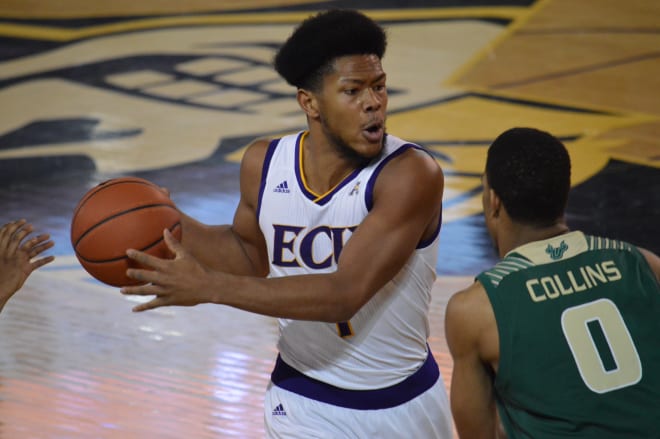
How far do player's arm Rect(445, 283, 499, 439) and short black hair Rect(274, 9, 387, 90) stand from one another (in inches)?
41.9

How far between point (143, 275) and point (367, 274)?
0.68m

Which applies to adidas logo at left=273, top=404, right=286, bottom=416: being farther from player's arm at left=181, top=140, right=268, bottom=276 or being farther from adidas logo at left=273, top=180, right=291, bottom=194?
adidas logo at left=273, top=180, right=291, bottom=194

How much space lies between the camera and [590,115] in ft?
31.2

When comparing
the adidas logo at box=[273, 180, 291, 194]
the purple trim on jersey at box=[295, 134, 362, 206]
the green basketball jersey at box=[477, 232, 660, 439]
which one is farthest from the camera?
the adidas logo at box=[273, 180, 291, 194]

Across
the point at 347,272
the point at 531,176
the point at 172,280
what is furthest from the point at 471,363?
the point at 172,280

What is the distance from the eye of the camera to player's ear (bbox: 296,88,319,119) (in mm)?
3410

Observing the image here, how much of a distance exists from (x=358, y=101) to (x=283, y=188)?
0.41m

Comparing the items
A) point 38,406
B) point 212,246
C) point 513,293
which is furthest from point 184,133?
point 513,293

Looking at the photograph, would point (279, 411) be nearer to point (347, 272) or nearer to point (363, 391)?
point (363, 391)

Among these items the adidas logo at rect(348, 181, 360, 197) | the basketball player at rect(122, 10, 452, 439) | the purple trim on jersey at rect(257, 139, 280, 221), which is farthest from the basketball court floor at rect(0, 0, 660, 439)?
the adidas logo at rect(348, 181, 360, 197)

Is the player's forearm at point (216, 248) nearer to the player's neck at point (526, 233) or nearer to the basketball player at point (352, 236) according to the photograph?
the basketball player at point (352, 236)

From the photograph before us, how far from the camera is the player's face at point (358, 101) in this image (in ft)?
10.8

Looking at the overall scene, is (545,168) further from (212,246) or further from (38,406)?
(38,406)

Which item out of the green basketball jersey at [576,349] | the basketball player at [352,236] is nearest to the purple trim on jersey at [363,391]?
the basketball player at [352,236]
